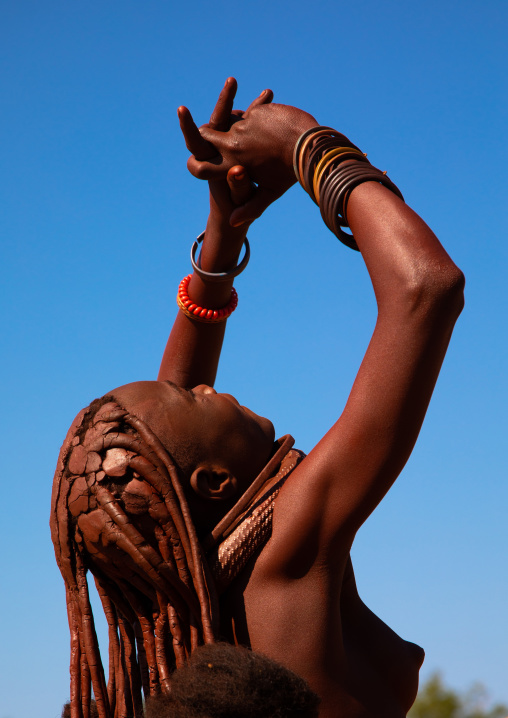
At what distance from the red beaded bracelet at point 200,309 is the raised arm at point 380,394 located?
1261 millimetres

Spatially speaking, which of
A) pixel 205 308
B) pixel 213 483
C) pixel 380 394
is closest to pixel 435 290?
pixel 380 394

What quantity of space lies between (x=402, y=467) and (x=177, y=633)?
0.93m

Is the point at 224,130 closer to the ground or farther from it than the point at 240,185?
farther from it

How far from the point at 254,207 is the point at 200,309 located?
73 cm

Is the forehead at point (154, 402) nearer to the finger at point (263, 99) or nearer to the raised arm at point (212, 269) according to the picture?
the raised arm at point (212, 269)

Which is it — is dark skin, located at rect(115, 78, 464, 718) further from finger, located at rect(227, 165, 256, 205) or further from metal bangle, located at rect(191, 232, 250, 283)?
metal bangle, located at rect(191, 232, 250, 283)

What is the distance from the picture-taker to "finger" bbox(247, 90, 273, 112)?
11.1ft

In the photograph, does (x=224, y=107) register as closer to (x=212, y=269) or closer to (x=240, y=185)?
(x=240, y=185)

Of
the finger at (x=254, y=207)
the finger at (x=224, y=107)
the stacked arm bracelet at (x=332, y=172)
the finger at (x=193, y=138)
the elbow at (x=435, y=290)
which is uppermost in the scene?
the finger at (x=224, y=107)

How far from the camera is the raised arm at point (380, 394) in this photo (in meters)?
2.69

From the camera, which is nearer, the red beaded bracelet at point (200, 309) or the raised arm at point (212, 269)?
the raised arm at point (212, 269)

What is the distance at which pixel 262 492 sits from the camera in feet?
9.92

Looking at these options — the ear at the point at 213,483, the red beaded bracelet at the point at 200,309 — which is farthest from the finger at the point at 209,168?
the ear at the point at 213,483

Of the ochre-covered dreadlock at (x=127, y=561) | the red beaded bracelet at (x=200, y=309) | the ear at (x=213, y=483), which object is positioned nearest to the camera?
the ochre-covered dreadlock at (x=127, y=561)
